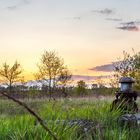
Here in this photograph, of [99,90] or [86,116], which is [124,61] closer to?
[99,90]

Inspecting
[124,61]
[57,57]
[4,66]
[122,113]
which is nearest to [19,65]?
[4,66]

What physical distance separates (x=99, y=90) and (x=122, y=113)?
2917cm

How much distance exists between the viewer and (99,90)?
36.3m

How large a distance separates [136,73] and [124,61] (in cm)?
215

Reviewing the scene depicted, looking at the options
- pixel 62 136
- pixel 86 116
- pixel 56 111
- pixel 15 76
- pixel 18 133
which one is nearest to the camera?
pixel 62 136

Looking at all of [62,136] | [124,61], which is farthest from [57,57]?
[62,136]

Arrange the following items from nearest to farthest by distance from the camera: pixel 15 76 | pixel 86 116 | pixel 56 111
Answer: pixel 56 111, pixel 86 116, pixel 15 76

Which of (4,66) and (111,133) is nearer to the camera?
(111,133)

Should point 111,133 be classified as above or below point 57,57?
below

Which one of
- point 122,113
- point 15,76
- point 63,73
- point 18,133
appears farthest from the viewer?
point 15,76

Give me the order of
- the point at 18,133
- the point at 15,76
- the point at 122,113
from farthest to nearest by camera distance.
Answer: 1. the point at 15,76
2. the point at 122,113
3. the point at 18,133

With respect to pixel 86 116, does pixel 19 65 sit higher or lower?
higher

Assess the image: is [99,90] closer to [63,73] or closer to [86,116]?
[63,73]

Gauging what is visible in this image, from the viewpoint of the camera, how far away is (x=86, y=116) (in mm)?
6621
